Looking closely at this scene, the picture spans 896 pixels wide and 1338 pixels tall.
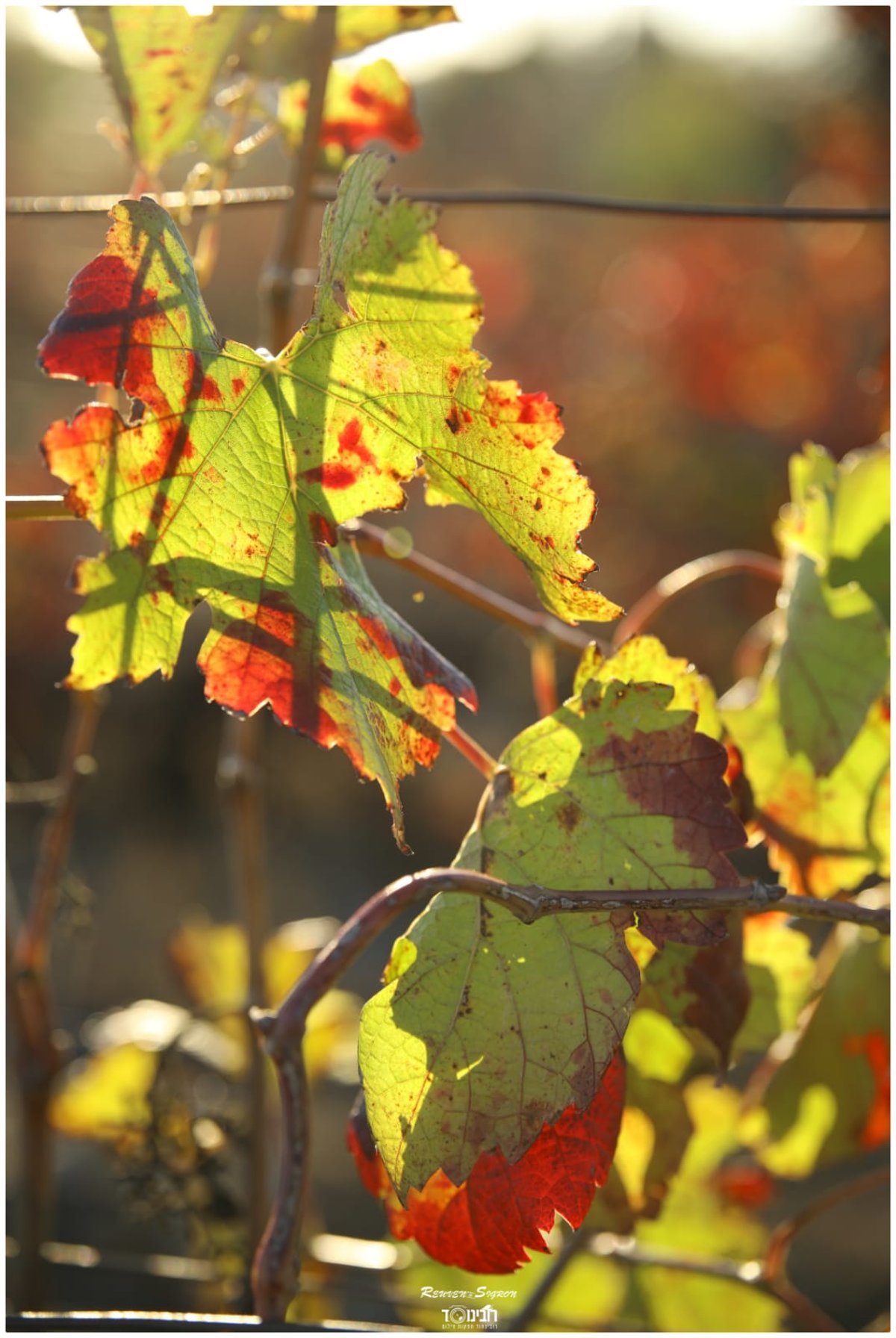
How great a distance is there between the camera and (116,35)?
23.0 inches

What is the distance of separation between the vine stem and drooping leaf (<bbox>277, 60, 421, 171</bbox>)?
0.39 metres

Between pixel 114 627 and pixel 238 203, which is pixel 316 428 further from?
pixel 238 203

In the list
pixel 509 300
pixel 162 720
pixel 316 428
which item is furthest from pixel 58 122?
pixel 316 428

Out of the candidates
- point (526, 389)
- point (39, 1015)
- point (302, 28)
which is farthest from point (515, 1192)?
point (526, 389)

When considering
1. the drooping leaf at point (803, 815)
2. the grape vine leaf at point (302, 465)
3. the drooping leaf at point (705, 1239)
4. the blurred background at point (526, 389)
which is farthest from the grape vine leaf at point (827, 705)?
the blurred background at point (526, 389)

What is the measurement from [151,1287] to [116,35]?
1.47 m

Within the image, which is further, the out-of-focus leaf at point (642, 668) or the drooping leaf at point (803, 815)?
the drooping leaf at point (803, 815)

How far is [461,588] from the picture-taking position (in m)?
0.56

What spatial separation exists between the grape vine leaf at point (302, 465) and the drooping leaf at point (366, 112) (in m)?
0.38

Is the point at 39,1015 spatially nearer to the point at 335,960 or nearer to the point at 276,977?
the point at 276,977

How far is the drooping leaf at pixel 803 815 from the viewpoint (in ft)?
1.86

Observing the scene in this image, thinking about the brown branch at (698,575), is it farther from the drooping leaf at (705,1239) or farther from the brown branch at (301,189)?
the drooping leaf at (705,1239)

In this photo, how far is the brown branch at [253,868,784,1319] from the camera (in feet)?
1.29

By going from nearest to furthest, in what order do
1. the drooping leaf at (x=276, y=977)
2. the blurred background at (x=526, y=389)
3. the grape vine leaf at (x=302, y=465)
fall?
the grape vine leaf at (x=302, y=465)
the drooping leaf at (x=276, y=977)
the blurred background at (x=526, y=389)
